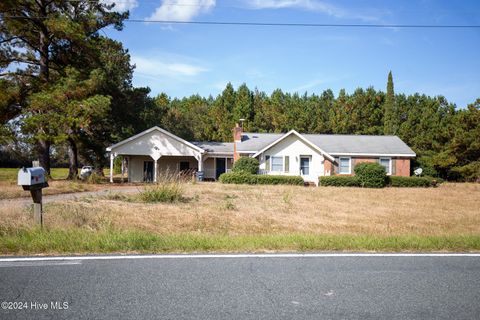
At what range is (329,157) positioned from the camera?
32.7 meters

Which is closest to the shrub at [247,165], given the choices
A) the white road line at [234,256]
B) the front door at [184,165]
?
the front door at [184,165]

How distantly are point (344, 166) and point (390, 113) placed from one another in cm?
2433

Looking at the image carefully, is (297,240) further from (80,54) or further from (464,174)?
(464,174)

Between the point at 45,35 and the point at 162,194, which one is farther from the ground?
the point at 45,35

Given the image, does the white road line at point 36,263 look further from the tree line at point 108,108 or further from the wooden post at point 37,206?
the tree line at point 108,108

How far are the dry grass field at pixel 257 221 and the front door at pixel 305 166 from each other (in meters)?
13.5

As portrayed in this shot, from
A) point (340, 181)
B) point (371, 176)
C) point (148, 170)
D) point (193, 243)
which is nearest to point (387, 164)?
point (371, 176)

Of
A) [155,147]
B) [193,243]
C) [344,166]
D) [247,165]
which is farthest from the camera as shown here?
[344,166]

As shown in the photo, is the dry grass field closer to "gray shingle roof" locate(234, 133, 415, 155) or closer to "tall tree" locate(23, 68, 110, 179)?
"tall tree" locate(23, 68, 110, 179)

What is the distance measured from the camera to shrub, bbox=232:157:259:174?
102 feet

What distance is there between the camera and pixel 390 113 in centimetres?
5397

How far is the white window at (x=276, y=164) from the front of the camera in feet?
109

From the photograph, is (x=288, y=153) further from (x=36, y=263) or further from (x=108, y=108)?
(x=36, y=263)

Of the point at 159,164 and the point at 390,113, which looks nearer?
the point at 159,164
